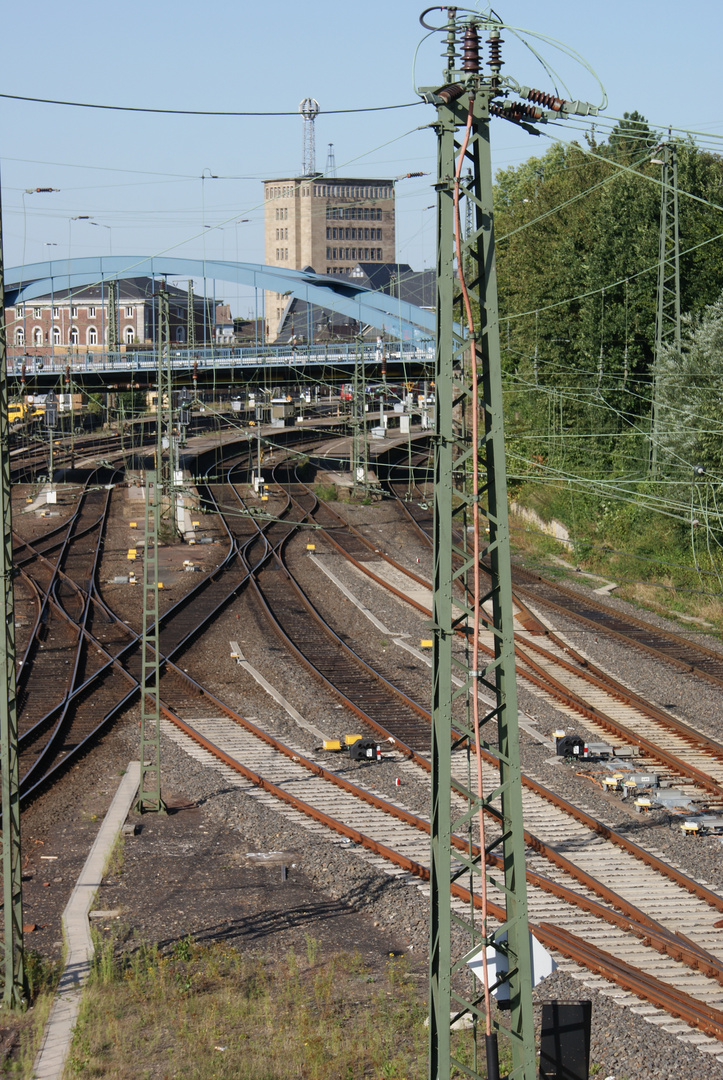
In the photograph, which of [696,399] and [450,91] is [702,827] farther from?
[696,399]

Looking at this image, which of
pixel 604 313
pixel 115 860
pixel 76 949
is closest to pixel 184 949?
pixel 76 949

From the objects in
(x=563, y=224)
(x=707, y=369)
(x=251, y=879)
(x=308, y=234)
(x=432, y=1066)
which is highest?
(x=308, y=234)

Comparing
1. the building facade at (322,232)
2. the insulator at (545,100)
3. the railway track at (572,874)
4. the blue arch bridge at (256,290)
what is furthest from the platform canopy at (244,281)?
the building facade at (322,232)

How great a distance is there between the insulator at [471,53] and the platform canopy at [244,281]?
53368 millimetres

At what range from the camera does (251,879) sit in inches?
517

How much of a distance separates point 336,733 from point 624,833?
19.6ft

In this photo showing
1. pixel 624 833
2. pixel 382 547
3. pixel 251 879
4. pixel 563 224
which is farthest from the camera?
pixel 563 224

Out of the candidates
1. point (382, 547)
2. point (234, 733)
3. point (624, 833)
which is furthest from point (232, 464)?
point (624, 833)

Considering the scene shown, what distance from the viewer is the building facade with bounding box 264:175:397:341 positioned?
484 ft

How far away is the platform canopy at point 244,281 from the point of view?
6228 centimetres

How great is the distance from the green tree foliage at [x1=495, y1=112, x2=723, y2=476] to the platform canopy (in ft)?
53.7

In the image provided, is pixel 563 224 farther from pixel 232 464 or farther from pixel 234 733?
pixel 234 733

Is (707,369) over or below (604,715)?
over

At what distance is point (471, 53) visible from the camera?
704cm
